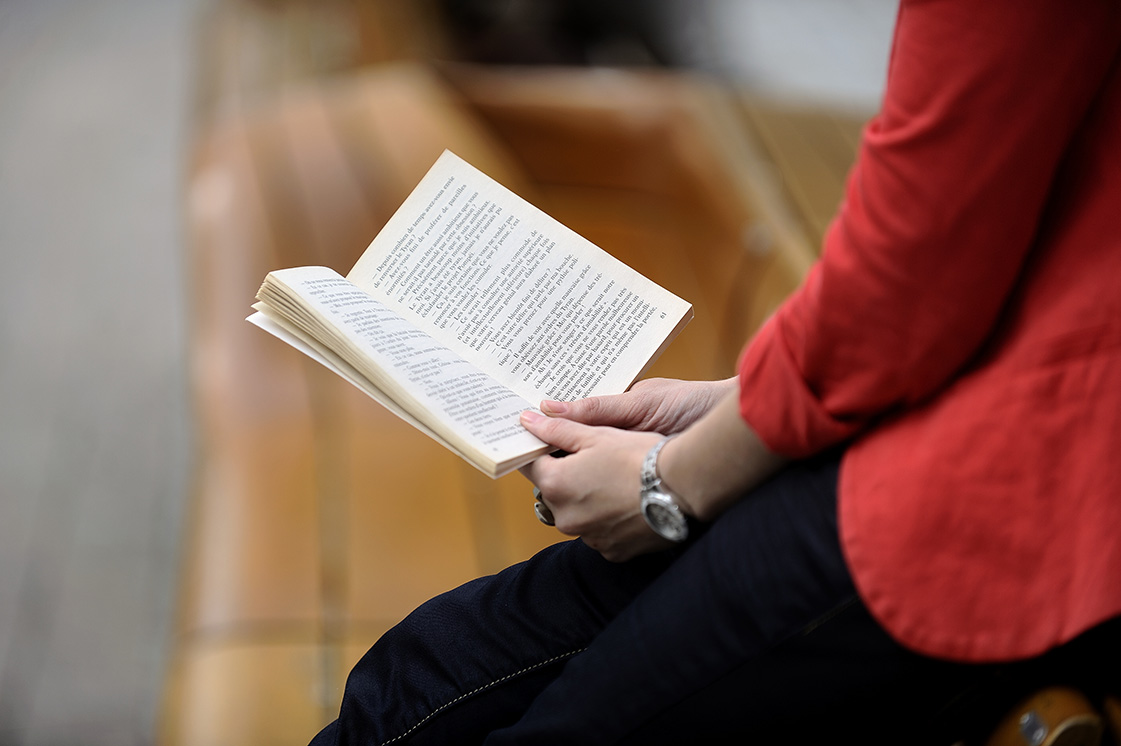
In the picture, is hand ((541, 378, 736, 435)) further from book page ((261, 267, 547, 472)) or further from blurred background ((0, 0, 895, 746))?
blurred background ((0, 0, 895, 746))

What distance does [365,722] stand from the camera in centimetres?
60

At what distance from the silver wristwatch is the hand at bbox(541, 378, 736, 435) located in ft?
0.21

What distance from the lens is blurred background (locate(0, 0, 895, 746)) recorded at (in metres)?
0.90

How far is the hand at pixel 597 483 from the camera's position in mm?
525

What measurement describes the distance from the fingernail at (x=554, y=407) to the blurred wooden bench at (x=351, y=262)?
0.10 meters

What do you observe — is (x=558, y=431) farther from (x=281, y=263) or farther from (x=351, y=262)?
(x=281, y=263)

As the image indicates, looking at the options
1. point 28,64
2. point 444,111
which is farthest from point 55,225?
point 444,111

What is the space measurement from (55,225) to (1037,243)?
1.98 meters

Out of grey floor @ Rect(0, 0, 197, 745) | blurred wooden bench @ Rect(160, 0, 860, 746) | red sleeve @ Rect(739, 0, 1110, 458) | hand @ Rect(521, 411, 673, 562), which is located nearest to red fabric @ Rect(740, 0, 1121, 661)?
red sleeve @ Rect(739, 0, 1110, 458)

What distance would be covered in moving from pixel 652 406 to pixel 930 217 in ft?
0.76

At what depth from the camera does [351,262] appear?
64 centimetres

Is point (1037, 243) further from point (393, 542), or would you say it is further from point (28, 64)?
point (28, 64)

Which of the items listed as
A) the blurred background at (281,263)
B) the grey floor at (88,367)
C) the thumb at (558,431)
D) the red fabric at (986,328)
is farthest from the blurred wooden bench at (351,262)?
the grey floor at (88,367)

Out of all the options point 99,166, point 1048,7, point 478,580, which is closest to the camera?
point 1048,7
